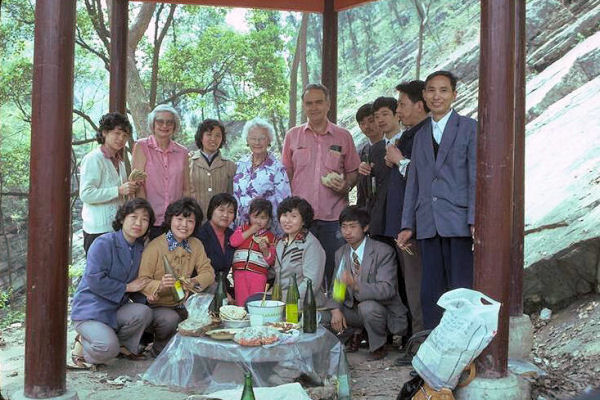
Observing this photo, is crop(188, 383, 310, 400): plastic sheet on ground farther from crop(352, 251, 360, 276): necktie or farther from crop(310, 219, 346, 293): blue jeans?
crop(310, 219, 346, 293): blue jeans

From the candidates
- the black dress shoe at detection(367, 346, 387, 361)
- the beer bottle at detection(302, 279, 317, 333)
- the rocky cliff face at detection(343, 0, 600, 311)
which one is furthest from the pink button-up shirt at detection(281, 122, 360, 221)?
the rocky cliff face at detection(343, 0, 600, 311)

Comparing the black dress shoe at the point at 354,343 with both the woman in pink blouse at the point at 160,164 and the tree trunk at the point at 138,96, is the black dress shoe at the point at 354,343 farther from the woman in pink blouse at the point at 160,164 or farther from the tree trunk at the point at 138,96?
the tree trunk at the point at 138,96


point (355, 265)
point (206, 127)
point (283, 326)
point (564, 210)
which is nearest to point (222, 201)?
point (206, 127)

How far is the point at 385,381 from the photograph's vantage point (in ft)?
15.7

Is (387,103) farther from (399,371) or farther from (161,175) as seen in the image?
(399,371)

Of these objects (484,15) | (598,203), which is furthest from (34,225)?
(598,203)

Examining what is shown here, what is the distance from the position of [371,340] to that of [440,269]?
3.25 ft

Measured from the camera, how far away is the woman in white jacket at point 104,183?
5.52 meters

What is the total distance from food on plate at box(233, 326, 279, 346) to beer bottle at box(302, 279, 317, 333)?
30 cm

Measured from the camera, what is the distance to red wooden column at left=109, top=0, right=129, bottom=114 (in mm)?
6660

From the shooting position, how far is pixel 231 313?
15.0 feet

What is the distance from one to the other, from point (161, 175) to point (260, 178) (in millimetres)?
840

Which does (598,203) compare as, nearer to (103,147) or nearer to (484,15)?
(484,15)

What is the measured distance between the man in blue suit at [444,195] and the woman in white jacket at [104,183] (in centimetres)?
239
